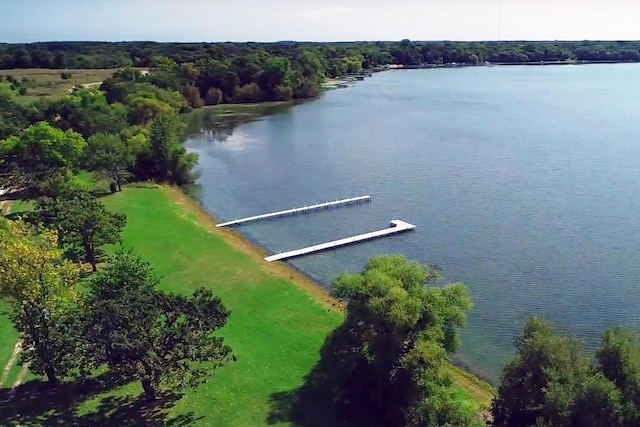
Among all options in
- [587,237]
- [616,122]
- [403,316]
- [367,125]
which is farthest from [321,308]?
[616,122]

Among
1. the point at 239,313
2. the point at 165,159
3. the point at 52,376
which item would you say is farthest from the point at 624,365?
the point at 165,159

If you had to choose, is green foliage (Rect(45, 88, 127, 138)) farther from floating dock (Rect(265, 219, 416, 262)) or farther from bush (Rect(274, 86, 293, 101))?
bush (Rect(274, 86, 293, 101))

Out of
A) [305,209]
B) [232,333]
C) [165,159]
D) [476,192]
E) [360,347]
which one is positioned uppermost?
[165,159]

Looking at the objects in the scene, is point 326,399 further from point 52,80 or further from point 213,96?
point 52,80

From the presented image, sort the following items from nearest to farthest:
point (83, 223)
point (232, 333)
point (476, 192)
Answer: point (232, 333), point (83, 223), point (476, 192)

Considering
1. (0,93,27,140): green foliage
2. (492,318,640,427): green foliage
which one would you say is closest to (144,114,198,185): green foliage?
(0,93,27,140): green foliage

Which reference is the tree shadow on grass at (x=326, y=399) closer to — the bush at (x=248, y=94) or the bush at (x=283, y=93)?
the bush at (x=248, y=94)
